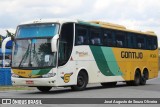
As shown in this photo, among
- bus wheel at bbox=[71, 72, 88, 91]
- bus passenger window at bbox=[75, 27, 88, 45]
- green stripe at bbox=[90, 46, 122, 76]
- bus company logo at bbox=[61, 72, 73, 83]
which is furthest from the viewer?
green stripe at bbox=[90, 46, 122, 76]

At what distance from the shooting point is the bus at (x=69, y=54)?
21.8 m

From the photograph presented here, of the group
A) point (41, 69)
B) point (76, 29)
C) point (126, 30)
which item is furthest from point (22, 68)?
point (126, 30)

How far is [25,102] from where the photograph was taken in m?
15.7

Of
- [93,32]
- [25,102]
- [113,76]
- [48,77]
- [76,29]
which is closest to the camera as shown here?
[25,102]

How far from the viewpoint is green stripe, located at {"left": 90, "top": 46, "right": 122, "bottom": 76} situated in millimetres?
25328

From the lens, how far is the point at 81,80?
23750 mm

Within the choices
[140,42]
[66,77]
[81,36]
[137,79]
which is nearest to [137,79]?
[137,79]

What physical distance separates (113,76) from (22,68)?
6.64 metres

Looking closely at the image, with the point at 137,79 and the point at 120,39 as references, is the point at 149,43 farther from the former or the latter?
the point at 120,39

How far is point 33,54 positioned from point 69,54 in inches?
67.8

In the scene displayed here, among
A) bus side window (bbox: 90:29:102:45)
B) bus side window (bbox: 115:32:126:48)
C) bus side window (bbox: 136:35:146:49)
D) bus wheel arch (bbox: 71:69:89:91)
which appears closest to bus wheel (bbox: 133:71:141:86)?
bus side window (bbox: 136:35:146:49)

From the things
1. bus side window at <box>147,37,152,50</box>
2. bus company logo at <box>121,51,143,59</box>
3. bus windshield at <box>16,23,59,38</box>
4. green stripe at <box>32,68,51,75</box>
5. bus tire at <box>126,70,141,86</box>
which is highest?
bus windshield at <box>16,23,59,38</box>

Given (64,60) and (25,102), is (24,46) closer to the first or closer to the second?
(64,60)

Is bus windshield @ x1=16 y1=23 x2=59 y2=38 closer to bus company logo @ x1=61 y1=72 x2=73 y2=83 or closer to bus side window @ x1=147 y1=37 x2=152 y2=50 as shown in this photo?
bus company logo @ x1=61 y1=72 x2=73 y2=83
